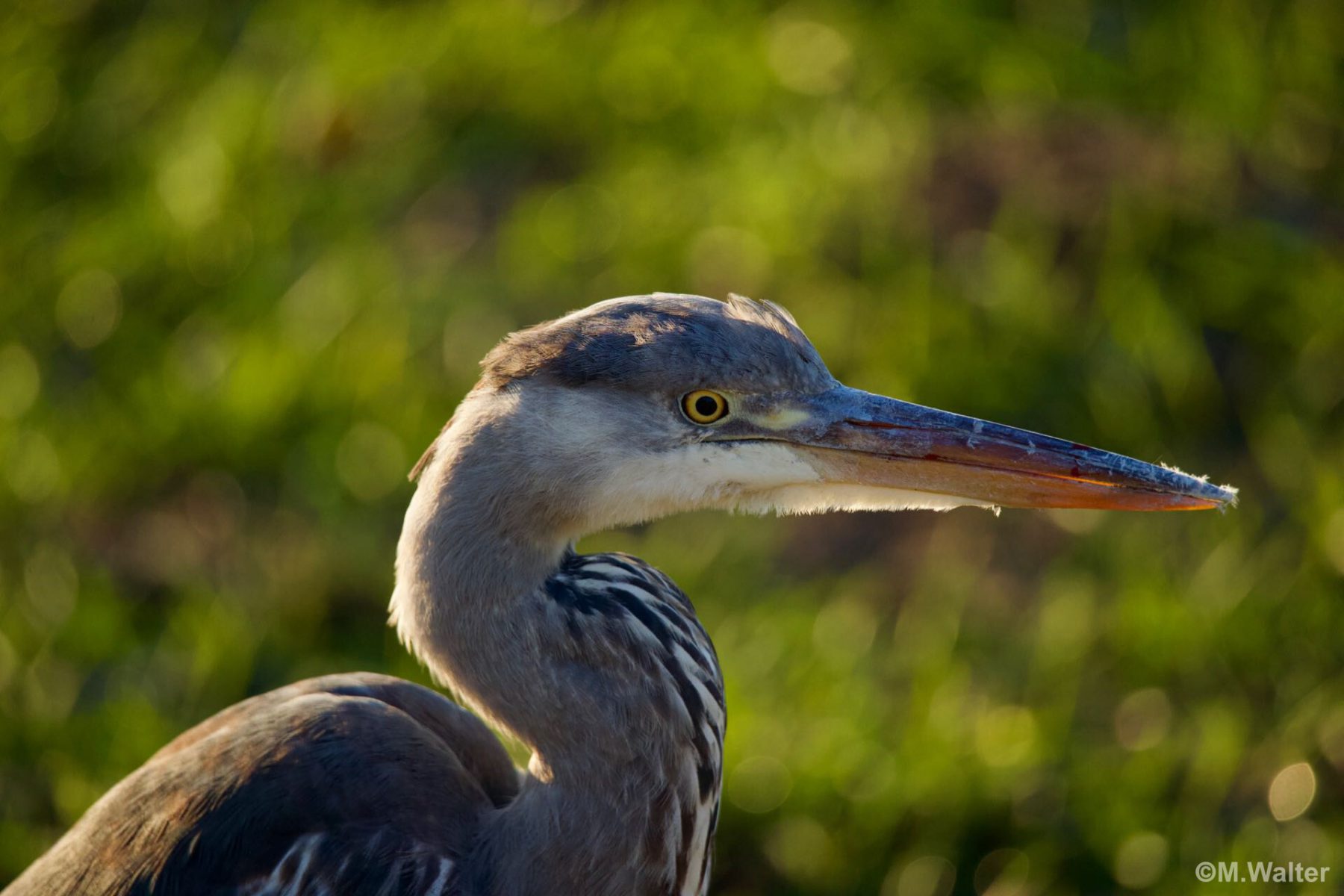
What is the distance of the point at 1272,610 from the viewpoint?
3.46 meters

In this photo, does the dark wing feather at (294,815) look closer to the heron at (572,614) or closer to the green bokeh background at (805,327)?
the heron at (572,614)

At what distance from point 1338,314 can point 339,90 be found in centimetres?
368

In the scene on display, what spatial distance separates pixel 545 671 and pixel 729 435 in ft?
1.58

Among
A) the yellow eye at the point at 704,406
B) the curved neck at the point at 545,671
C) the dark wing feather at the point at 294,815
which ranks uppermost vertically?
the yellow eye at the point at 704,406

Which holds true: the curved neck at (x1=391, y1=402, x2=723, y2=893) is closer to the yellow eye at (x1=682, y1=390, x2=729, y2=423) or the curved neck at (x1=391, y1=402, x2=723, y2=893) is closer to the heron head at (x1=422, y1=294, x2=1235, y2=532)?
the heron head at (x1=422, y1=294, x2=1235, y2=532)

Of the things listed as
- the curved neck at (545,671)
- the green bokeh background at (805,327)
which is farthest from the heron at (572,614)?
the green bokeh background at (805,327)

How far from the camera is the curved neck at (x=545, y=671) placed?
2.15 metres

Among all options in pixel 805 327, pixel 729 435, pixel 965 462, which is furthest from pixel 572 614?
pixel 805 327

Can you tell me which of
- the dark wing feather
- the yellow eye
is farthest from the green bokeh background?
the yellow eye

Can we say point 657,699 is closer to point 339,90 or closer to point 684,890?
point 684,890

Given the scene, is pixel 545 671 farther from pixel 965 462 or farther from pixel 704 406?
pixel 965 462

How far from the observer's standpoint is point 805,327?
4406 millimetres

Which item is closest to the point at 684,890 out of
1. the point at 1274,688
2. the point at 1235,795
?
the point at 1235,795

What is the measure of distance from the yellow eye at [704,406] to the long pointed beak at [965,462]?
116 millimetres
